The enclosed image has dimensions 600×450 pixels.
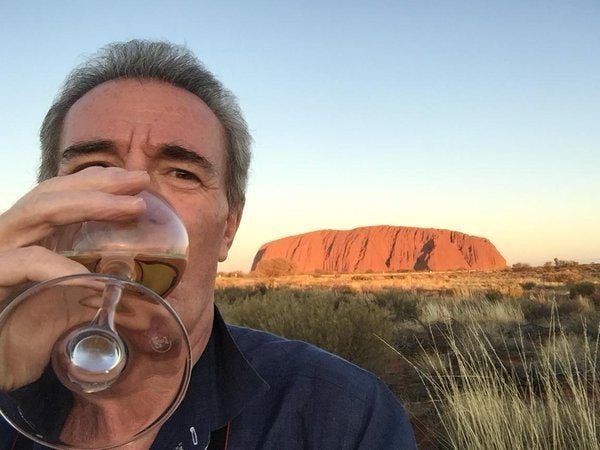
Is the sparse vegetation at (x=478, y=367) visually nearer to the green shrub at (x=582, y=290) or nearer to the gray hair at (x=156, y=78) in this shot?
the gray hair at (x=156, y=78)

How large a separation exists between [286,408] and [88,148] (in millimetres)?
825

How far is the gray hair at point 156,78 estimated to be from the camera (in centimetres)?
182

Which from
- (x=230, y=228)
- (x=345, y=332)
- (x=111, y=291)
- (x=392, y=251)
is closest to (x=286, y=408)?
(x=230, y=228)

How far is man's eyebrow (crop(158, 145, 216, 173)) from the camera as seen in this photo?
4.80 feet

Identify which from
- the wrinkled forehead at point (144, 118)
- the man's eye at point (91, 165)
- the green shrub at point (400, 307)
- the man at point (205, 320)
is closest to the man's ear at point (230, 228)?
the man at point (205, 320)

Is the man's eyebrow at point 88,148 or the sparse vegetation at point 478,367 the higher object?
the man's eyebrow at point 88,148

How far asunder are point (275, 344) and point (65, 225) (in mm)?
905

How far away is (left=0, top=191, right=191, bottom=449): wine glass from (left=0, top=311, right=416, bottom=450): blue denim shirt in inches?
19.9

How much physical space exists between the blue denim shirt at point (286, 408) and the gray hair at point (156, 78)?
0.57m

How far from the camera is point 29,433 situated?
102cm

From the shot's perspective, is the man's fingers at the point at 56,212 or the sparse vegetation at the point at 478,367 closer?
the man's fingers at the point at 56,212

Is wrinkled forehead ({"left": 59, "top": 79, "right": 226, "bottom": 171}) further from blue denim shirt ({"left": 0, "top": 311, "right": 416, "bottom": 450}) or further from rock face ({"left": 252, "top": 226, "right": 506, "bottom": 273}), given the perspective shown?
rock face ({"left": 252, "top": 226, "right": 506, "bottom": 273})

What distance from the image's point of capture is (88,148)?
1434 mm

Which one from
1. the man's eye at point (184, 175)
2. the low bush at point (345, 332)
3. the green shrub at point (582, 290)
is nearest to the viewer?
the man's eye at point (184, 175)
